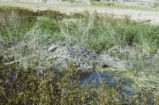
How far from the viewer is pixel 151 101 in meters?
4.14

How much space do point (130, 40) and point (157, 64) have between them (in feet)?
9.31

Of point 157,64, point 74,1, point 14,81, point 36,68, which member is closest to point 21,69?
point 36,68

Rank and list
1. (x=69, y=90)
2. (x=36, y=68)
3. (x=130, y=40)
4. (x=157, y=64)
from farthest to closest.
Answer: (x=130, y=40)
(x=157, y=64)
(x=36, y=68)
(x=69, y=90)

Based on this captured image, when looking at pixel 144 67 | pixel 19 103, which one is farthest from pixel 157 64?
pixel 19 103


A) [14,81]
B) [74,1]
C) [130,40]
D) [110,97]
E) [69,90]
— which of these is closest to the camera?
[110,97]

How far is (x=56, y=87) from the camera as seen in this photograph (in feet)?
14.2

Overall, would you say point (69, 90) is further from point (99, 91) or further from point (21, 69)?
point (21, 69)

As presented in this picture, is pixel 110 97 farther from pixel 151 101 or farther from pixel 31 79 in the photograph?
pixel 31 79

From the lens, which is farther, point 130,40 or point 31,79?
point 130,40

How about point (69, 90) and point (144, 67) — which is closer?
point (69, 90)

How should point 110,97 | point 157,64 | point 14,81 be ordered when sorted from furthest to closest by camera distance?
point 157,64
point 14,81
point 110,97

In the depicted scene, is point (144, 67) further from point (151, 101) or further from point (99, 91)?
point (99, 91)

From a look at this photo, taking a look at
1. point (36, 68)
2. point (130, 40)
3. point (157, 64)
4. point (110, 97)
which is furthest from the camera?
point (130, 40)

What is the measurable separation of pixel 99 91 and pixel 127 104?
495mm
